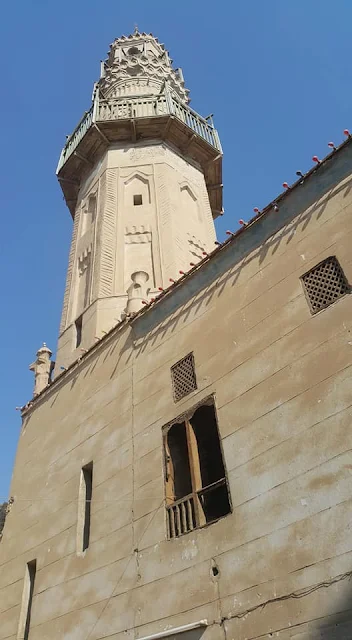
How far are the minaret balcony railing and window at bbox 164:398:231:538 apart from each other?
12.3 meters

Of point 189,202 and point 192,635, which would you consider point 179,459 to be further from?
point 189,202

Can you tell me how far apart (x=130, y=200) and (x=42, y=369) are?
5.85m

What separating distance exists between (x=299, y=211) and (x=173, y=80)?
1706 centimetres

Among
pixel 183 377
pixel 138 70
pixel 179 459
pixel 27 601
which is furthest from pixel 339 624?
pixel 138 70

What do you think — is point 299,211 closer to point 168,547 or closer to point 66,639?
point 168,547

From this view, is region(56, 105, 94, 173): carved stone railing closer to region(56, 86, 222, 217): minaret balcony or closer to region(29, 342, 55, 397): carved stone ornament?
region(56, 86, 222, 217): minaret balcony

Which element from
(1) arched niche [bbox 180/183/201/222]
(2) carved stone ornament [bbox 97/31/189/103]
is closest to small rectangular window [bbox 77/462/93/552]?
(1) arched niche [bbox 180/183/201/222]

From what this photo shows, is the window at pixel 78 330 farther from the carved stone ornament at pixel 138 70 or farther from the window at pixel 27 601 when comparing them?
the carved stone ornament at pixel 138 70

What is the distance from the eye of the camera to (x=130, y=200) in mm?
16391

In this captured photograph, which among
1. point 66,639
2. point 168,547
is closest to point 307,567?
point 168,547

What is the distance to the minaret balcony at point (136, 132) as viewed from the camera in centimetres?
1778

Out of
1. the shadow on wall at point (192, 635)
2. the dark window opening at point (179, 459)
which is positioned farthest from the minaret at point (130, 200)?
the shadow on wall at point (192, 635)

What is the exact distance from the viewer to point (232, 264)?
9.03m

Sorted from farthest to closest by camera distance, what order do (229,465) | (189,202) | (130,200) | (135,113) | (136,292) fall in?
(135,113), (189,202), (130,200), (136,292), (229,465)
